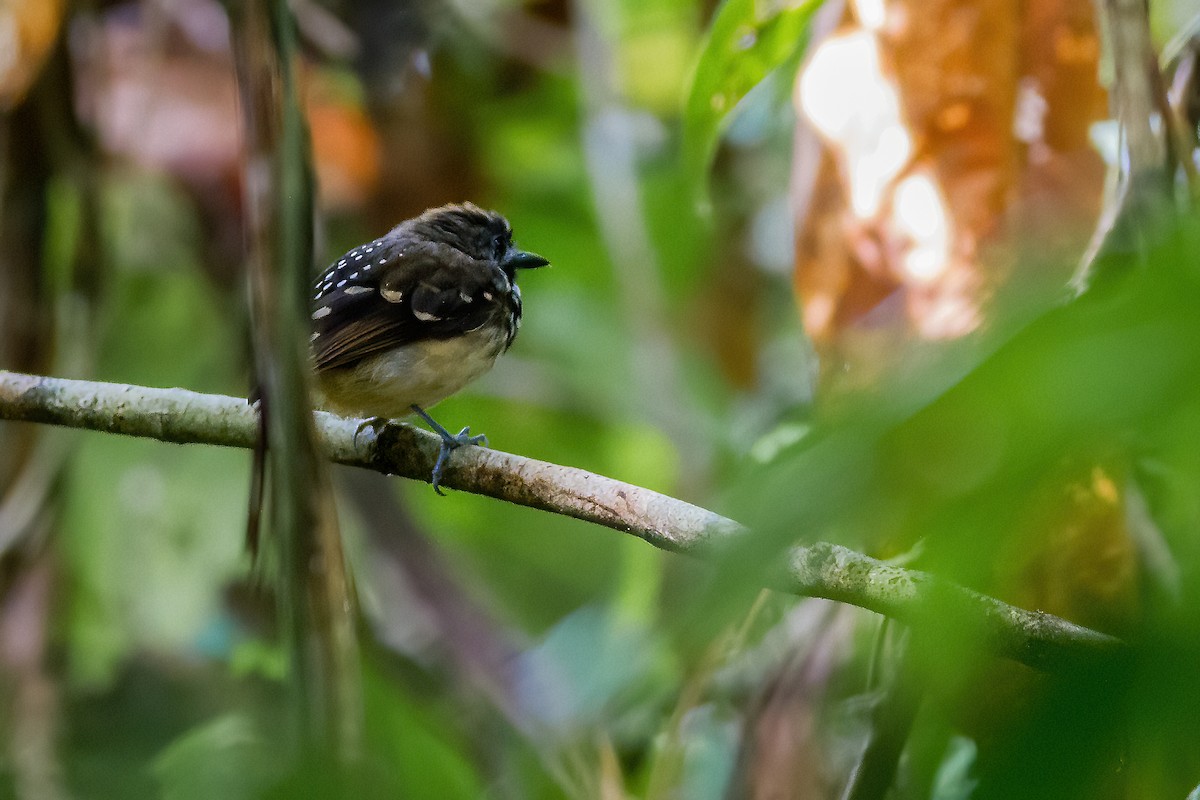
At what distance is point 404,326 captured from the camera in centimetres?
319

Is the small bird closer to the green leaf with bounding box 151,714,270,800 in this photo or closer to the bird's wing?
the bird's wing

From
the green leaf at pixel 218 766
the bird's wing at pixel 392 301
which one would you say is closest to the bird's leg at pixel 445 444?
the bird's wing at pixel 392 301

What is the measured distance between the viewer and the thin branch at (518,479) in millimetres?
1488

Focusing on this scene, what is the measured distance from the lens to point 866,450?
2.06ft

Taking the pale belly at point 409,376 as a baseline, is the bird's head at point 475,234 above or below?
above

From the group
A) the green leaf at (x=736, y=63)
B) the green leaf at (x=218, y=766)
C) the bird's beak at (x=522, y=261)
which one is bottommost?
the green leaf at (x=218, y=766)

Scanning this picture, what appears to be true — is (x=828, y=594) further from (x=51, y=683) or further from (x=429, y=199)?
(x=429, y=199)

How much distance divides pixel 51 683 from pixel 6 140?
1.35 meters

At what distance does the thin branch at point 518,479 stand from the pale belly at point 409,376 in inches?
14.1

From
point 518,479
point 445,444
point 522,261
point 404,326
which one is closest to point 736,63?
point 518,479

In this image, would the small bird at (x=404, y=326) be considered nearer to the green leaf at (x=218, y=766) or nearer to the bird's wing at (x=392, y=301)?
the bird's wing at (x=392, y=301)

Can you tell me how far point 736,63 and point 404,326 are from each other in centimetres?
126

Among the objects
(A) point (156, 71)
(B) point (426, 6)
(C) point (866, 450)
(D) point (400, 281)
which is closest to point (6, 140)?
(D) point (400, 281)

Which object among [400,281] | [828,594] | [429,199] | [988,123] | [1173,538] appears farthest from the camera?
[429,199]
